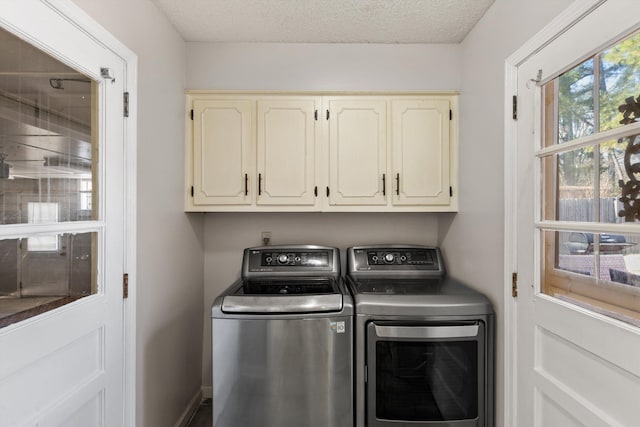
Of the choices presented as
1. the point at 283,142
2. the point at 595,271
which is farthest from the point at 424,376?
the point at 283,142

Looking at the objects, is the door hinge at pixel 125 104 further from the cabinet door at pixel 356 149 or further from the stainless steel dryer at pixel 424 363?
the stainless steel dryer at pixel 424 363

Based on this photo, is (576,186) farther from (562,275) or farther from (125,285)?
(125,285)

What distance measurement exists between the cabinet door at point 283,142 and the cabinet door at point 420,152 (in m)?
0.55

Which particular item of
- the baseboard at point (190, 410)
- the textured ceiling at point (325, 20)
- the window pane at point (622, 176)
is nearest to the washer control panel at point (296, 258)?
the baseboard at point (190, 410)

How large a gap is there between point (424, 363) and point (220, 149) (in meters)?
1.69

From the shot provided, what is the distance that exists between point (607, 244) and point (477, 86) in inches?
45.3

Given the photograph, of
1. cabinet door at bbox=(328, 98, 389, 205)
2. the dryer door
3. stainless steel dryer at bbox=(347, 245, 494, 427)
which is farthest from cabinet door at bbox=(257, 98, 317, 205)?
the dryer door

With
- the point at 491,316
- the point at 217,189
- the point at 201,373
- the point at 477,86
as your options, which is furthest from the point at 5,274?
the point at 477,86

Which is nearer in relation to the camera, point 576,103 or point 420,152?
point 576,103

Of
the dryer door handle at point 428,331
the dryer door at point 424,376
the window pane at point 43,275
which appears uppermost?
the window pane at point 43,275

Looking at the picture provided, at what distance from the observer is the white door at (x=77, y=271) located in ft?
3.10

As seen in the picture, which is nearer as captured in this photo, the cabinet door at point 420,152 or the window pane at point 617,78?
the window pane at point 617,78

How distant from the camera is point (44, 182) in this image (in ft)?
3.45

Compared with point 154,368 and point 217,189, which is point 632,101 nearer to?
point 217,189
